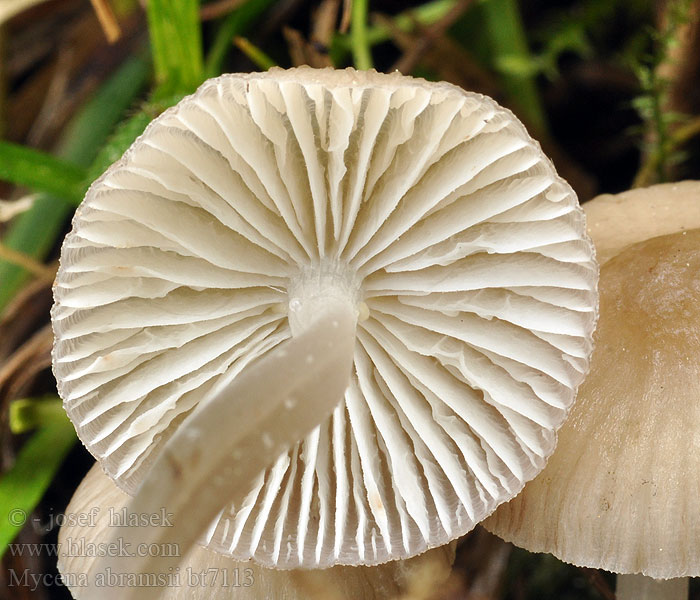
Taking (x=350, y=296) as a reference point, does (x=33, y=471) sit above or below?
below

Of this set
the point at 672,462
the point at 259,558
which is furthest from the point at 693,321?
the point at 259,558

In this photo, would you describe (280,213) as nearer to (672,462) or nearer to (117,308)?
(117,308)

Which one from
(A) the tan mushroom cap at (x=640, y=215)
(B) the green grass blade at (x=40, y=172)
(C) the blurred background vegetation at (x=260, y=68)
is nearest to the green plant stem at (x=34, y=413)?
(C) the blurred background vegetation at (x=260, y=68)

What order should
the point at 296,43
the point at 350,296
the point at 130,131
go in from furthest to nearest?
the point at 296,43 < the point at 130,131 < the point at 350,296

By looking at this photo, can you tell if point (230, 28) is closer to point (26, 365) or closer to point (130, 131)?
point (130, 131)

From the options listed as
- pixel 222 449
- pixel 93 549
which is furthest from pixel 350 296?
pixel 93 549

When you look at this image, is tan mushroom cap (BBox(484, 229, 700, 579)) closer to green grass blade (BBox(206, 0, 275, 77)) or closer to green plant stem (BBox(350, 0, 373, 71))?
green plant stem (BBox(350, 0, 373, 71))

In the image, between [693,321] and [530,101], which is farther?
[530,101]
